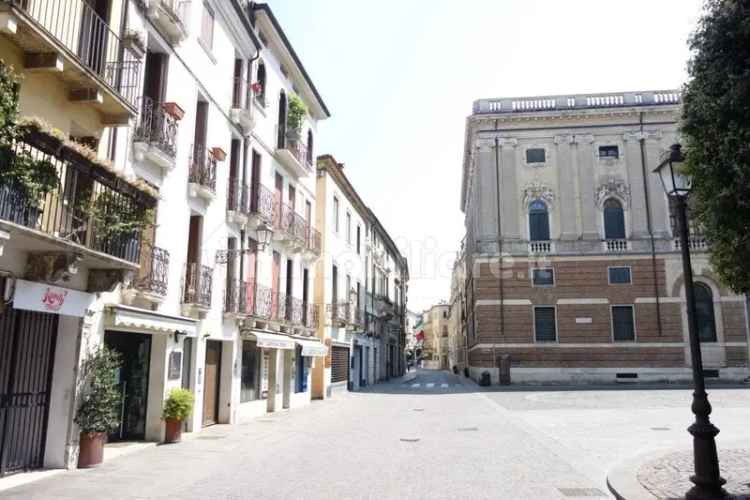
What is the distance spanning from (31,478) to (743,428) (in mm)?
14985

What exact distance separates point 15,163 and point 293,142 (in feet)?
47.4

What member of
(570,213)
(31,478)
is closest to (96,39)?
(31,478)

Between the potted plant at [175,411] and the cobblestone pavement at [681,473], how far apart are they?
8.81 metres

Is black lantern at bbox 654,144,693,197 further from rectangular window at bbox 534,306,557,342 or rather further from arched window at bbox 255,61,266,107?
rectangular window at bbox 534,306,557,342

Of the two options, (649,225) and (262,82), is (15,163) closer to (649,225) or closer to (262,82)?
(262,82)

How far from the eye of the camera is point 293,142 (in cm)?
2153

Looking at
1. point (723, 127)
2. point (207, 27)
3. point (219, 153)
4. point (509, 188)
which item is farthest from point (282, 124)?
point (509, 188)

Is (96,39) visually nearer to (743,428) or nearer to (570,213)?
(743,428)

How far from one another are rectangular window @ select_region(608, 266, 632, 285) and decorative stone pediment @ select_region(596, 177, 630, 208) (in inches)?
157

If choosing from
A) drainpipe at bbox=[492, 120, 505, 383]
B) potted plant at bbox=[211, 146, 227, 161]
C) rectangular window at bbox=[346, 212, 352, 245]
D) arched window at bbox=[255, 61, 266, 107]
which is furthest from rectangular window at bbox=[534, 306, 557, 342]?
potted plant at bbox=[211, 146, 227, 161]

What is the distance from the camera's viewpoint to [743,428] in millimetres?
14188

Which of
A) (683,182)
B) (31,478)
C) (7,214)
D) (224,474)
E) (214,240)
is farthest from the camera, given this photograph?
(214,240)

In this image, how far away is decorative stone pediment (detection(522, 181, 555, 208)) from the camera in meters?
36.4

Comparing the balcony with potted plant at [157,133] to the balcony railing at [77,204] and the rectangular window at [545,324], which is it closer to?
the balcony railing at [77,204]
